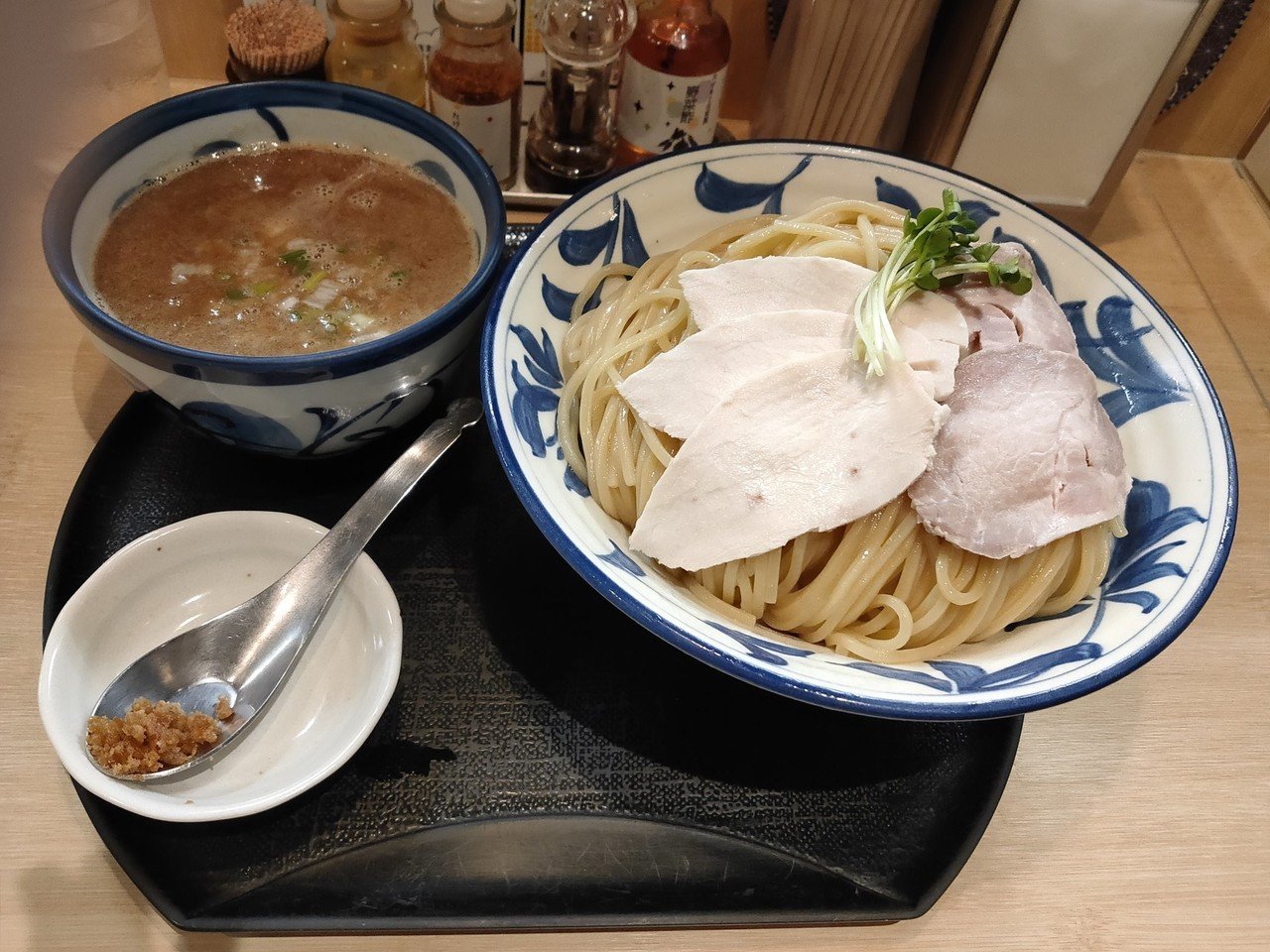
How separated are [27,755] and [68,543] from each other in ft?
1.02

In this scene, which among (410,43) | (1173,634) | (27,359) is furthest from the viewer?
(410,43)

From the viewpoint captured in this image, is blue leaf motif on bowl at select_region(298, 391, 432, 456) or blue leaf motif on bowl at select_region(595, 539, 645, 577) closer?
blue leaf motif on bowl at select_region(595, 539, 645, 577)

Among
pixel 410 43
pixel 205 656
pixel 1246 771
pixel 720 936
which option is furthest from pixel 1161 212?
pixel 205 656

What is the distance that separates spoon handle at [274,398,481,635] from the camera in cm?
128

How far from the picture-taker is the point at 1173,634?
1128 millimetres

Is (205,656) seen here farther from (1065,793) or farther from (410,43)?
(410,43)

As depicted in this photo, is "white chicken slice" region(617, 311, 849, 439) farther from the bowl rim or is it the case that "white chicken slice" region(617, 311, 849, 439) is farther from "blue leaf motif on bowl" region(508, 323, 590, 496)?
the bowl rim

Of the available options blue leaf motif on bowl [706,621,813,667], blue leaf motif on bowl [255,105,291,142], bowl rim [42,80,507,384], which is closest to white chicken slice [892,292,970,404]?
blue leaf motif on bowl [706,621,813,667]

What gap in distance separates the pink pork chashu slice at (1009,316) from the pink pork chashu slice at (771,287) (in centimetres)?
17

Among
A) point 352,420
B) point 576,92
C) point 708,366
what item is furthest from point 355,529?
point 576,92

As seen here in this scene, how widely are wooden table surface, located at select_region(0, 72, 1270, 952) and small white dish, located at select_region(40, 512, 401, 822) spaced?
0.51 ft

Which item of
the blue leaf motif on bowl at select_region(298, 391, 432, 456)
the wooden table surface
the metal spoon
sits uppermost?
the blue leaf motif on bowl at select_region(298, 391, 432, 456)

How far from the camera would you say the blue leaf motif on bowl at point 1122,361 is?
4.68 ft

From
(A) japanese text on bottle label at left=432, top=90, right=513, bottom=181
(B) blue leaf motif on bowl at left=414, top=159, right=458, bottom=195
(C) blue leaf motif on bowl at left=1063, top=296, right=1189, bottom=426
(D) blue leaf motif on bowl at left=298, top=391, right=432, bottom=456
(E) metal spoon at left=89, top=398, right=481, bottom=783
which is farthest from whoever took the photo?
(A) japanese text on bottle label at left=432, top=90, right=513, bottom=181
